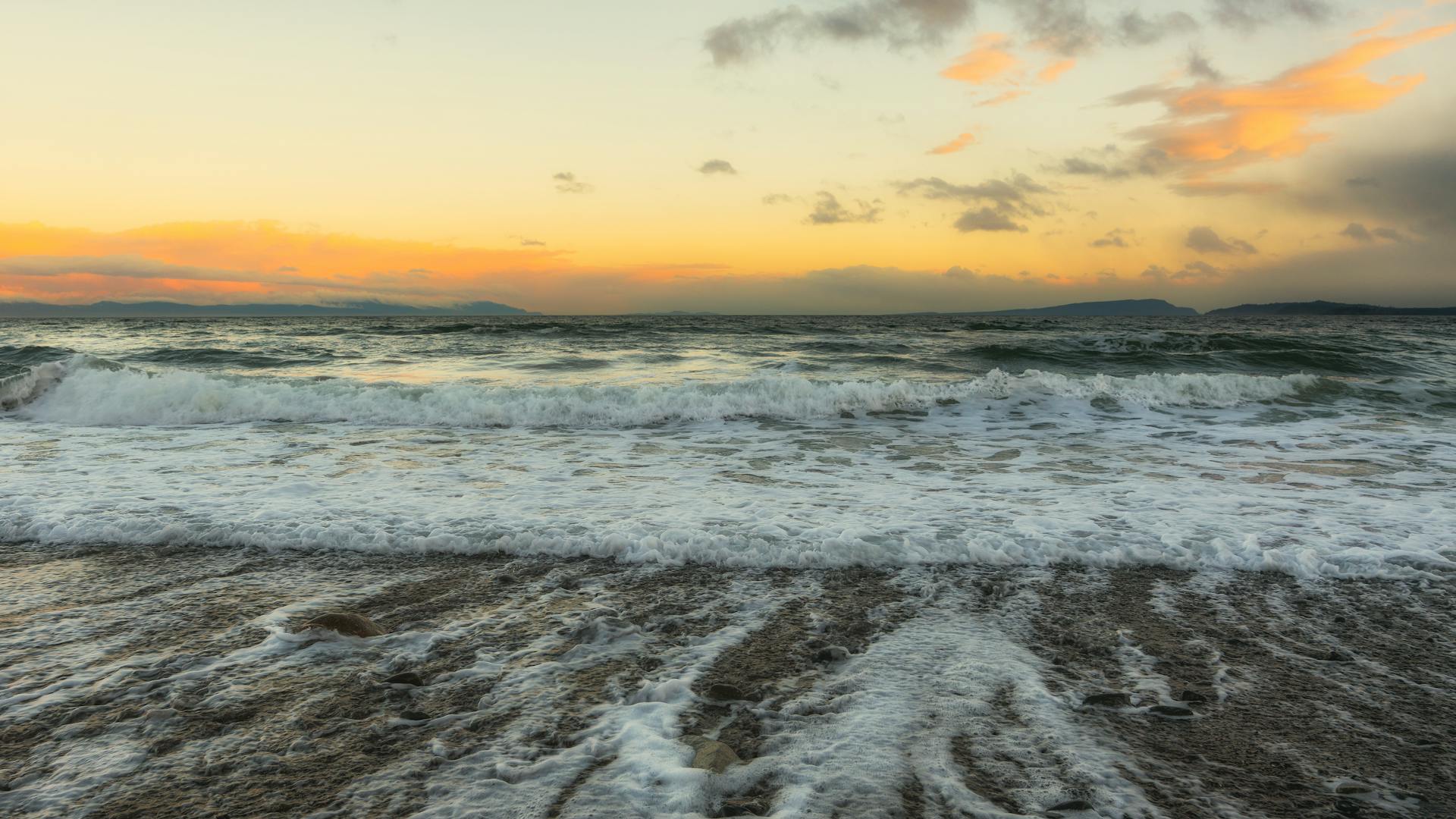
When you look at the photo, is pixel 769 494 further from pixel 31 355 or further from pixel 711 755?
pixel 31 355

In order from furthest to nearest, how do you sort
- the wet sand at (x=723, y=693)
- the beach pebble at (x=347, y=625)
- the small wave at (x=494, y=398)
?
the small wave at (x=494, y=398) → the beach pebble at (x=347, y=625) → the wet sand at (x=723, y=693)

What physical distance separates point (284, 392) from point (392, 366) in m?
6.84

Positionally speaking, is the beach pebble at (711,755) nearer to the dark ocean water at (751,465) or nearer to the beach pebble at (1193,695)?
the beach pebble at (1193,695)

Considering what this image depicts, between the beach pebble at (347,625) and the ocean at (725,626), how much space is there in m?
0.07

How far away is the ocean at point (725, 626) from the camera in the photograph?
2.38m

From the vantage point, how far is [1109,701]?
290cm

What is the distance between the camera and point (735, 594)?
4102 millimetres

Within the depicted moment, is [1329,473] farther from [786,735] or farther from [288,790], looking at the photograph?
[288,790]

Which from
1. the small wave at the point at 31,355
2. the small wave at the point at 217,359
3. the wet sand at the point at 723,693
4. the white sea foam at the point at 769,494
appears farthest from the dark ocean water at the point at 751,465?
the small wave at the point at 31,355

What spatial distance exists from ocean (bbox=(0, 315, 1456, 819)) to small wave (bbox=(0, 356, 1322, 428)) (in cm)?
166

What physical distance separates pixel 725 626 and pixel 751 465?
13.9ft

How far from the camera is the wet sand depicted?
7.60 ft

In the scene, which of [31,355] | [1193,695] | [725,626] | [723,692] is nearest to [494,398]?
[725,626]

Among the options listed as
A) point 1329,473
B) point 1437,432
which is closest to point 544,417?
point 1329,473
